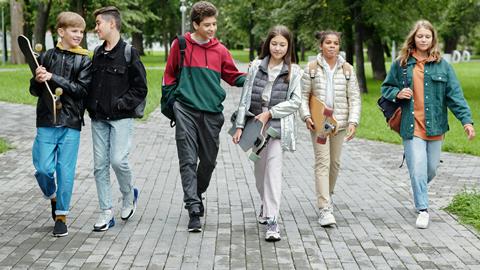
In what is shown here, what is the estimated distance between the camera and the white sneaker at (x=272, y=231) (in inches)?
260

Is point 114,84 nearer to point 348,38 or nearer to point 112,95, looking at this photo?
point 112,95

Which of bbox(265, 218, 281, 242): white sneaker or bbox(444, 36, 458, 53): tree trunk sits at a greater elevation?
bbox(265, 218, 281, 242): white sneaker

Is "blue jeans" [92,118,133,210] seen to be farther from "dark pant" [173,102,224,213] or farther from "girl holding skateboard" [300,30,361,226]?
"girl holding skateboard" [300,30,361,226]

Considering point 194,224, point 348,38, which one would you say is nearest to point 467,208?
point 194,224

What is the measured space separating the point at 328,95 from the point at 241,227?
1398 mm

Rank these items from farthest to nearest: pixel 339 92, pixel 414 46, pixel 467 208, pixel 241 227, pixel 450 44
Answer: pixel 450 44
pixel 467 208
pixel 414 46
pixel 339 92
pixel 241 227

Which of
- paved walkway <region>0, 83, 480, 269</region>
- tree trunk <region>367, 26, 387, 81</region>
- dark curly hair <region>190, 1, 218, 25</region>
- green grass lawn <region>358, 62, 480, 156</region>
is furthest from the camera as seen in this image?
tree trunk <region>367, 26, 387, 81</region>

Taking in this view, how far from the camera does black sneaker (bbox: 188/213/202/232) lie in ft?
22.8

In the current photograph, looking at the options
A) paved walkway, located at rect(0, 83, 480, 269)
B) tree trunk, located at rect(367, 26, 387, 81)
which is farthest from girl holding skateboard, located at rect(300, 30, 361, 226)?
tree trunk, located at rect(367, 26, 387, 81)

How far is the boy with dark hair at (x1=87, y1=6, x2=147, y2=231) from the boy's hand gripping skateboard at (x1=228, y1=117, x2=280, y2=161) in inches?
35.7

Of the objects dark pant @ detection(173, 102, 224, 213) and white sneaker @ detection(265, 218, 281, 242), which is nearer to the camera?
white sneaker @ detection(265, 218, 281, 242)

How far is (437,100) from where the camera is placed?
7488 millimetres

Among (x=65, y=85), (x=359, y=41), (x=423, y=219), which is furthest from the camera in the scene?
(x=359, y=41)

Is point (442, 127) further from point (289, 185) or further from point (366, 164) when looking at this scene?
point (366, 164)
